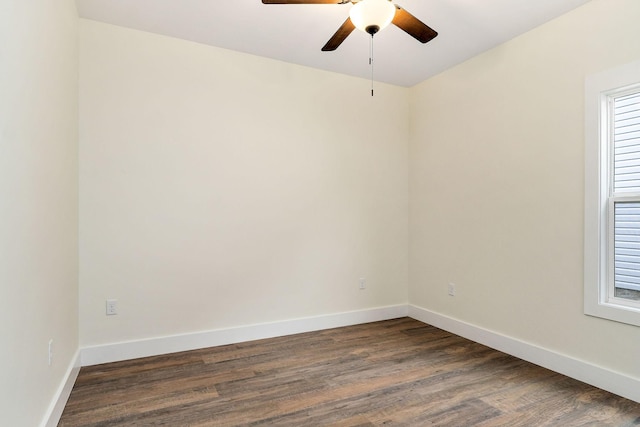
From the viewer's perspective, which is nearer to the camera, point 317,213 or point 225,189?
point 225,189

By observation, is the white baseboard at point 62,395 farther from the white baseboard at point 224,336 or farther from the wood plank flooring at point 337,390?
the white baseboard at point 224,336

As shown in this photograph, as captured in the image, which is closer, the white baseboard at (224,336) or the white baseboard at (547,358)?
the white baseboard at (547,358)

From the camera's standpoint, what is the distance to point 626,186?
8.12 ft

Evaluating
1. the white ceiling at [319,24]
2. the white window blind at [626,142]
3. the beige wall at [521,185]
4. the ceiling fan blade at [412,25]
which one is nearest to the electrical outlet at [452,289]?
the beige wall at [521,185]

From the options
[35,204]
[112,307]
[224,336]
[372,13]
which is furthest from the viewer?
[224,336]

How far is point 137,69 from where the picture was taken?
9.96 feet

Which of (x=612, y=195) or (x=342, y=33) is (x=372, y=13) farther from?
(x=612, y=195)

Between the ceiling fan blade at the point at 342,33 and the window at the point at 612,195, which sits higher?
the ceiling fan blade at the point at 342,33

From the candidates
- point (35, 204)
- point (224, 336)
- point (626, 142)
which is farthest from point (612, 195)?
point (35, 204)

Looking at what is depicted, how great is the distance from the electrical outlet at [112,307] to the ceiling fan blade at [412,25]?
9.72ft

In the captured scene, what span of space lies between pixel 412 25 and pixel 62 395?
3129mm

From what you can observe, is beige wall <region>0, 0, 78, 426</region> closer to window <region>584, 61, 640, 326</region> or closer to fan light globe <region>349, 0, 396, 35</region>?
fan light globe <region>349, 0, 396, 35</region>

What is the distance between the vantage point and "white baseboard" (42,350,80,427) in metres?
1.90

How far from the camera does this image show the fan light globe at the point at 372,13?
77.5 inches
